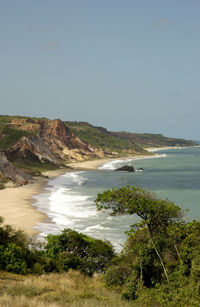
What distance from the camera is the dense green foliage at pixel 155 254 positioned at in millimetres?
14368

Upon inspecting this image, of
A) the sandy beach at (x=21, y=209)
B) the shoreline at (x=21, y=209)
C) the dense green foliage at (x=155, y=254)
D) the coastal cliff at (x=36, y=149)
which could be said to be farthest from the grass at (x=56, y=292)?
the coastal cliff at (x=36, y=149)

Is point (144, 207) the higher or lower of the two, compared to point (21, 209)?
higher

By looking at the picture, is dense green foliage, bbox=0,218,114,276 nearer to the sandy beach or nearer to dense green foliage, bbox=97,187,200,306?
dense green foliage, bbox=97,187,200,306

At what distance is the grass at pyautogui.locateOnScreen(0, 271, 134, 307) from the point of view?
11.7m

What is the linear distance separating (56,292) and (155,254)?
519cm

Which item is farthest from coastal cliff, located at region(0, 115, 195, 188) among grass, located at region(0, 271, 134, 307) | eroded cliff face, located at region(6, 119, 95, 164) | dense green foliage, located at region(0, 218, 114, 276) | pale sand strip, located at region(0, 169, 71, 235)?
grass, located at region(0, 271, 134, 307)

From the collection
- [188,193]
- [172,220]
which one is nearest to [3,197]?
[188,193]

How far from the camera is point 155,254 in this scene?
16.6 m

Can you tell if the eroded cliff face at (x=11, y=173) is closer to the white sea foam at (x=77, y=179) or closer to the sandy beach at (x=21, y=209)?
the sandy beach at (x=21, y=209)

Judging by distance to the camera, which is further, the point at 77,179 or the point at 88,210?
the point at 77,179

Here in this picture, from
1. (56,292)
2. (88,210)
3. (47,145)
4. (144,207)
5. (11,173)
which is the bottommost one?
(88,210)

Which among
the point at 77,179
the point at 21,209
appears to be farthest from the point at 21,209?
the point at 77,179

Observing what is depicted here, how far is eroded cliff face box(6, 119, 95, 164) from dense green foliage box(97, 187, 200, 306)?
303 feet

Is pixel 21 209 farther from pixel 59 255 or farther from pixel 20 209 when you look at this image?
pixel 59 255
